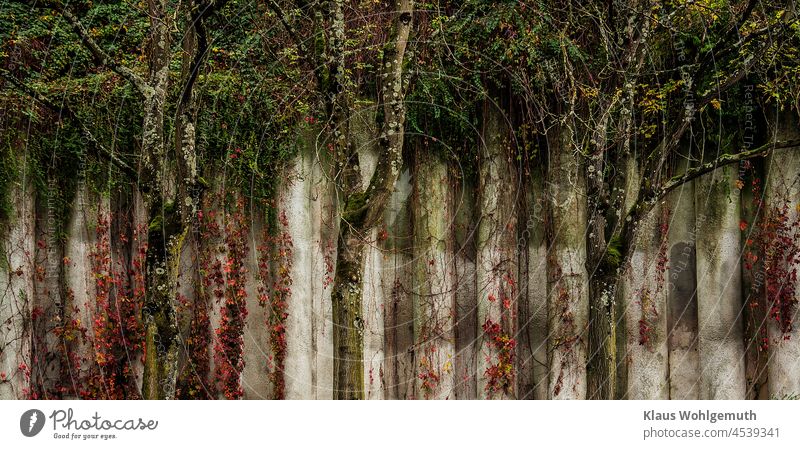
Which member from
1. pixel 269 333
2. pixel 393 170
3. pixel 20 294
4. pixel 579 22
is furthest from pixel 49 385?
pixel 579 22

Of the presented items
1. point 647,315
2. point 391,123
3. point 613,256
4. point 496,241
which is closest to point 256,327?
point 496,241

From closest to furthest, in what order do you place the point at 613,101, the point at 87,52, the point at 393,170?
the point at 393,170 < the point at 613,101 < the point at 87,52

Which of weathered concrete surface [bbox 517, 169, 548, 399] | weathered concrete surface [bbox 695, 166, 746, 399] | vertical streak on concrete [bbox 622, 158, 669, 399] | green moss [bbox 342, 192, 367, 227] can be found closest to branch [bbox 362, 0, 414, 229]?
green moss [bbox 342, 192, 367, 227]

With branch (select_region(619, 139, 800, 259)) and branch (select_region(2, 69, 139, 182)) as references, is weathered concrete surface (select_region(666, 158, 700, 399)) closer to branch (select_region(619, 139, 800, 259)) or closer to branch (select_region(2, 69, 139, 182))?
branch (select_region(619, 139, 800, 259))

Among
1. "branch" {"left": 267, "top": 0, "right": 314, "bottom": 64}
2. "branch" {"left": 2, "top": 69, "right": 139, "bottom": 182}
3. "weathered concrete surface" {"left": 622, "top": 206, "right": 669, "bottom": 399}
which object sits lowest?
"weathered concrete surface" {"left": 622, "top": 206, "right": 669, "bottom": 399}

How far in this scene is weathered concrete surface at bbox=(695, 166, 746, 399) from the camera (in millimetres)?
10203

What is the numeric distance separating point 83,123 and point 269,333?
3348 millimetres

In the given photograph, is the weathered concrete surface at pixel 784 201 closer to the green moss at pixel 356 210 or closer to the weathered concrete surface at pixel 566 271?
the weathered concrete surface at pixel 566 271

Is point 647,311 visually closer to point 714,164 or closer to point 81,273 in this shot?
point 714,164

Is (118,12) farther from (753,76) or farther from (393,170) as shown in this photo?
(753,76)

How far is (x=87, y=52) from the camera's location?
10.6 metres

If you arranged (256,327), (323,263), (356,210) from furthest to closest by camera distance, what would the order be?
(323,263)
(256,327)
(356,210)

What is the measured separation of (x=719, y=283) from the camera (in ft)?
33.6

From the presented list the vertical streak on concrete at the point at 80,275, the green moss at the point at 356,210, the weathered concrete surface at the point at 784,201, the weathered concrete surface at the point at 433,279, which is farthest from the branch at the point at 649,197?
the vertical streak on concrete at the point at 80,275
